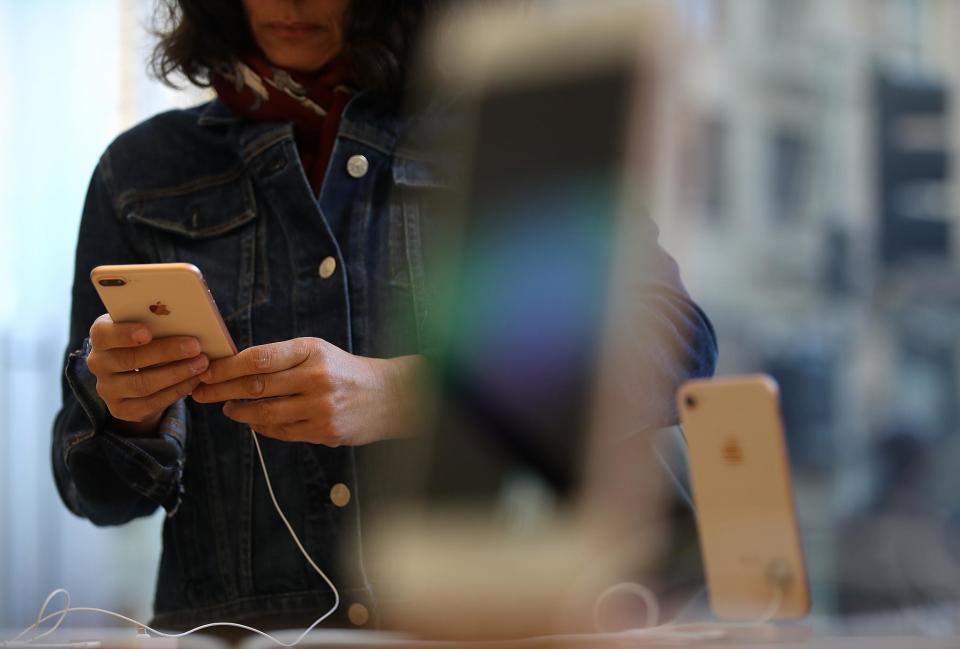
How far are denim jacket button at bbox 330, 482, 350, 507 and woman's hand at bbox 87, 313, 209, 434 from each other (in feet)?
0.46

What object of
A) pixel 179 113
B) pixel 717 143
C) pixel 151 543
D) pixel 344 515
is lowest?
pixel 151 543

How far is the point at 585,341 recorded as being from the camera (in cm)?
34

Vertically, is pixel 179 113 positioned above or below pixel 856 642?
above

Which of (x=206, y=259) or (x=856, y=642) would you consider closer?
(x=856, y=642)

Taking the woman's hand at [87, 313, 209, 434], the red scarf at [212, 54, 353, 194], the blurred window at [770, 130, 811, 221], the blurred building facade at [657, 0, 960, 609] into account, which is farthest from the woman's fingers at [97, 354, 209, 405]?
the blurred window at [770, 130, 811, 221]

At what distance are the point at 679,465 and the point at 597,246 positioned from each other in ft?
0.69

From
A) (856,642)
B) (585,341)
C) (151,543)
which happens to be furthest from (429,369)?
(151,543)

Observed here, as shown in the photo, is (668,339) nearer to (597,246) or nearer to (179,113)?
(597,246)

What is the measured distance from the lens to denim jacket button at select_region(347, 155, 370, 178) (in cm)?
79

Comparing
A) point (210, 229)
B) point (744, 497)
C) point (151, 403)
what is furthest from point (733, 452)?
point (210, 229)

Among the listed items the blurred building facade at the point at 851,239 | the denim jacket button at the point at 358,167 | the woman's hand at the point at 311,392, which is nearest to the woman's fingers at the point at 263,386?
the woman's hand at the point at 311,392

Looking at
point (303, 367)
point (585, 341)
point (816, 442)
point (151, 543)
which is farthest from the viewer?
point (816, 442)

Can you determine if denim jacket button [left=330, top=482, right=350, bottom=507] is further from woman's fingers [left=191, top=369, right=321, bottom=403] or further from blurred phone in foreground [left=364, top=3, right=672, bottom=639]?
blurred phone in foreground [left=364, top=3, right=672, bottom=639]

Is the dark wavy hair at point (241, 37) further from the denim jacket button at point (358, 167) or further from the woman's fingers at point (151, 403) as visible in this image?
the woman's fingers at point (151, 403)
